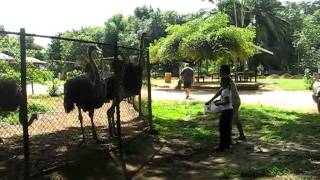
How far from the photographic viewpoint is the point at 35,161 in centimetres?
828

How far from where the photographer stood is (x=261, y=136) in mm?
11930

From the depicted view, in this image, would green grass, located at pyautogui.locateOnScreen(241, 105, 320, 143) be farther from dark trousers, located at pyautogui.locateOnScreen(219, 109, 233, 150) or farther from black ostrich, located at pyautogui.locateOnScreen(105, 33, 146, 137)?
black ostrich, located at pyautogui.locateOnScreen(105, 33, 146, 137)

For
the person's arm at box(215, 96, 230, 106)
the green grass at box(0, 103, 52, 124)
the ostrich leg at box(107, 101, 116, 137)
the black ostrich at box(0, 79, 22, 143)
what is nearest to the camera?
the black ostrich at box(0, 79, 22, 143)

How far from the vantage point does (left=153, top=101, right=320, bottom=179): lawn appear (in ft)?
27.0

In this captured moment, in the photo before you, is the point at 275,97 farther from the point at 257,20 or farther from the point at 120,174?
the point at 257,20

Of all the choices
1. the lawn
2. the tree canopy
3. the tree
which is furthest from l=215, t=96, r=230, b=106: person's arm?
the tree

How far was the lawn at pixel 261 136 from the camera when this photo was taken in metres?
8.24

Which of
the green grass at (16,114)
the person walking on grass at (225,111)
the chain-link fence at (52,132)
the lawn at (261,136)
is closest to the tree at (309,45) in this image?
the lawn at (261,136)

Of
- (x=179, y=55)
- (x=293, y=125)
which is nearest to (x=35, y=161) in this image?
(x=293, y=125)

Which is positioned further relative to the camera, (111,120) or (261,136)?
(261,136)

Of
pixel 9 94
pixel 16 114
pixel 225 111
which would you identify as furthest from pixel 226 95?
pixel 16 114

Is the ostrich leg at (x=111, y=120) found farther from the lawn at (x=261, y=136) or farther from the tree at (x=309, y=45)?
the tree at (x=309, y=45)

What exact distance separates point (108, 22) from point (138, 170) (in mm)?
59502

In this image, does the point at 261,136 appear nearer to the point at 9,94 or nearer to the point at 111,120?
the point at 111,120
